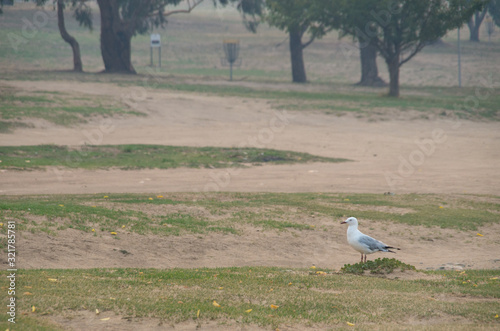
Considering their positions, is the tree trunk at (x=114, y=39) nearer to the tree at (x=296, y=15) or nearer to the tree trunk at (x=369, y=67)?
the tree at (x=296, y=15)

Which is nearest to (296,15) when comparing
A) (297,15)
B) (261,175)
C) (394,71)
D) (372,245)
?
(297,15)

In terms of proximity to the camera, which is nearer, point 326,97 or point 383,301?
point 383,301

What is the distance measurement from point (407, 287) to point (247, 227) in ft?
13.0

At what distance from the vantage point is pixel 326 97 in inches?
1334

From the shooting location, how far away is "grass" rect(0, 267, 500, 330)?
639 centimetres

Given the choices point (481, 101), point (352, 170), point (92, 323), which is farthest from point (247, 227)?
point (481, 101)

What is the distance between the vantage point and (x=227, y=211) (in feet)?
39.3

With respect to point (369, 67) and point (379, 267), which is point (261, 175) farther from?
point (369, 67)

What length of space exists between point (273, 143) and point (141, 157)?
5815 millimetres

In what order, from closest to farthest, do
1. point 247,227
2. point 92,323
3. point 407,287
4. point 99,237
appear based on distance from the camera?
point 92,323, point 407,287, point 99,237, point 247,227

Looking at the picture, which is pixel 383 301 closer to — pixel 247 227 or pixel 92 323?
pixel 92 323

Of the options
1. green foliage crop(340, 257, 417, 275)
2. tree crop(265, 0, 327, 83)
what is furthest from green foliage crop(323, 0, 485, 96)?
green foliage crop(340, 257, 417, 275)

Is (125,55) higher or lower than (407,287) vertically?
higher

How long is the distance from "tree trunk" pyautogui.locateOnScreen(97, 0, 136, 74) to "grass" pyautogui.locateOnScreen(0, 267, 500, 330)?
→ 1417 inches
